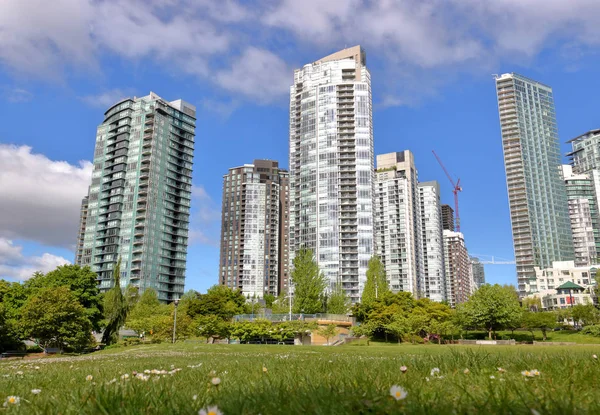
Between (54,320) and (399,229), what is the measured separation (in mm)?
135887

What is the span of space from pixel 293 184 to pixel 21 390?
12971 centimetres

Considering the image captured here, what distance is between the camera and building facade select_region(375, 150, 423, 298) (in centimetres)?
16438

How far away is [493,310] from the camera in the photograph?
7625cm

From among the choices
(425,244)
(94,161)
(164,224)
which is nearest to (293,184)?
(164,224)

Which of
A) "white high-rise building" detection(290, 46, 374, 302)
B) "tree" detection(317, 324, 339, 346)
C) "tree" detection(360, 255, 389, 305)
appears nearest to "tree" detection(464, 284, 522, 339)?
"tree" detection(360, 255, 389, 305)

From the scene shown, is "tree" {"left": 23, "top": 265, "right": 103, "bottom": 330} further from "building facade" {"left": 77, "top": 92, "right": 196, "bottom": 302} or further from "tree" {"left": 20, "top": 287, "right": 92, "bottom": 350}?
"building facade" {"left": 77, "top": 92, "right": 196, "bottom": 302}

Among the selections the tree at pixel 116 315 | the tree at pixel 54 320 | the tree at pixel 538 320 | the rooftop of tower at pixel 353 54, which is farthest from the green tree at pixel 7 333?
the rooftop of tower at pixel 353 54

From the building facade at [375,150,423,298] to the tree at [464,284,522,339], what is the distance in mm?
80766

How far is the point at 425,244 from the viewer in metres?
199

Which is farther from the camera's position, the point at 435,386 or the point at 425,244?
the point at 425,244

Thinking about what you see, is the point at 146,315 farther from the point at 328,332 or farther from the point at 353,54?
the point at 353,54

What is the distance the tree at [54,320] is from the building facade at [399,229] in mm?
120433

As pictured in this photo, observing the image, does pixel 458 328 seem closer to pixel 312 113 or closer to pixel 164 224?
pixel 312 113

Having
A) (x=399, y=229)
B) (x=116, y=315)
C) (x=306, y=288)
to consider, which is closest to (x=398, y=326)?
(x=306, y=288)
